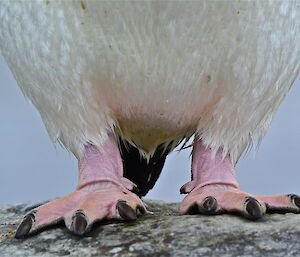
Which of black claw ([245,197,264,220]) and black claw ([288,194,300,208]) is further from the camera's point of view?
black claw ([288,194,300,208])

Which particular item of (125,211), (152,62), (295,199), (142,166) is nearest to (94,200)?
(125,211)

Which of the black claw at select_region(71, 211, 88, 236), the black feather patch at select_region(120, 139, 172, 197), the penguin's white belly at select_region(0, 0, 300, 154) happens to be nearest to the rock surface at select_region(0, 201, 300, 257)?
the black claw at select_region(71, 211, 88, 236)

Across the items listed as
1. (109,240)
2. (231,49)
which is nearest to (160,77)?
(231,49)

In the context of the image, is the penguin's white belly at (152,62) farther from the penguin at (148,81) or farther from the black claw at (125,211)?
the black claw at (125,211)

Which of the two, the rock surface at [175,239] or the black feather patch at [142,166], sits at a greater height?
the black feather patch at [142,166]

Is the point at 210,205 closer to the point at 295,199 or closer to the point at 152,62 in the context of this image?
the point at 295,199

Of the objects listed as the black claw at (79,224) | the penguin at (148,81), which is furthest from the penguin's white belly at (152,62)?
the black claw at (79,224)

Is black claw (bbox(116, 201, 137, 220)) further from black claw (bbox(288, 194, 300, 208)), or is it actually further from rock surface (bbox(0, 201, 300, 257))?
black claw (bbox(288, 194, 300, 208))

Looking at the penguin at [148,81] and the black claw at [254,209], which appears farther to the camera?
the penguin at [148,81]
